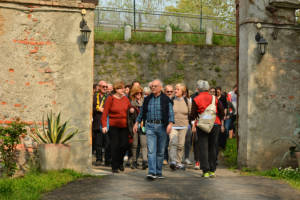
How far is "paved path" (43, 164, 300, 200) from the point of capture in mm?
7250

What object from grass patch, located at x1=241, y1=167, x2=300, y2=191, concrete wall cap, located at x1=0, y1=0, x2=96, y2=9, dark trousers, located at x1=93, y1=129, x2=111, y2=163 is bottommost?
grass patch, located at x1=241, y1=167, x2=300, y2=191

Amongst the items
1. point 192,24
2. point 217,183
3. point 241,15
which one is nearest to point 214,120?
point 217,183

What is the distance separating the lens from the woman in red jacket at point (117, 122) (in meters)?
9.95

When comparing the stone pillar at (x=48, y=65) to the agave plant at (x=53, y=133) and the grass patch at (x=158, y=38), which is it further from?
the grass patch at (x=158, y=38)

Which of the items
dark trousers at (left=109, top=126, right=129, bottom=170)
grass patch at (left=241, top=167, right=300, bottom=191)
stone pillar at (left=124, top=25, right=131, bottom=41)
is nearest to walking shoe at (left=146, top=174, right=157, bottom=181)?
dark trousers at (left=109, top=126, right=129, bottom=170)

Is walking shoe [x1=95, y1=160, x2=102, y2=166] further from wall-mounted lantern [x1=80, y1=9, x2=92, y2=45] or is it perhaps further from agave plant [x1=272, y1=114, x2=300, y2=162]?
agave plant [x1=272, y1=114, x2=300, y2=162]

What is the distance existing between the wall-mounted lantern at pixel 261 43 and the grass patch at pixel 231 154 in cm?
Answer: 285

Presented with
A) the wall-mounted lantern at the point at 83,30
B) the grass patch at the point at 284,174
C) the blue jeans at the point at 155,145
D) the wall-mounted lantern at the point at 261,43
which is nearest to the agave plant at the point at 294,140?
the grass patch at the point at 284,174

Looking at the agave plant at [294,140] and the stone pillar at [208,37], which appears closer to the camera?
the agave plant at [294,140]

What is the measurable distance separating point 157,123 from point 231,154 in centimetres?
449

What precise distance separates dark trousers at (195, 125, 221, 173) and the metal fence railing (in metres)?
13.7

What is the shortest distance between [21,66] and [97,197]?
361 centimetres

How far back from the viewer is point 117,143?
9961 millimetres

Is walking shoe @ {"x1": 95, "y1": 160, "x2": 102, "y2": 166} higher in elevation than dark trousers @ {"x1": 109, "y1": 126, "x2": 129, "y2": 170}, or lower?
lower
